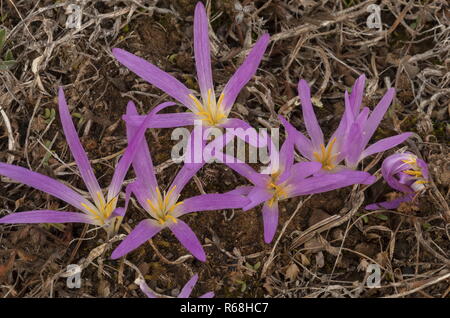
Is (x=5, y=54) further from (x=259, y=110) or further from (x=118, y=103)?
(x=259, y=110)

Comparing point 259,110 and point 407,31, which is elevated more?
point 407,31

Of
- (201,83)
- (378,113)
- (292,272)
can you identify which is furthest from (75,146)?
(378,113)

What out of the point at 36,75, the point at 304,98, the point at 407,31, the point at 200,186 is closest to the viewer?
the point at 304,98

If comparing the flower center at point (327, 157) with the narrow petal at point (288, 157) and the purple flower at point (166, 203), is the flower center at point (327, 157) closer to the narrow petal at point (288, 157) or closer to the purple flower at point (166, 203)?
the narrow petal at point (288, 157)

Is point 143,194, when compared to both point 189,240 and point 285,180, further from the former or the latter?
point 285,180

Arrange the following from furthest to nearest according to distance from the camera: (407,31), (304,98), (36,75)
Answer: (407,31) → (36,75) → (304,98)
